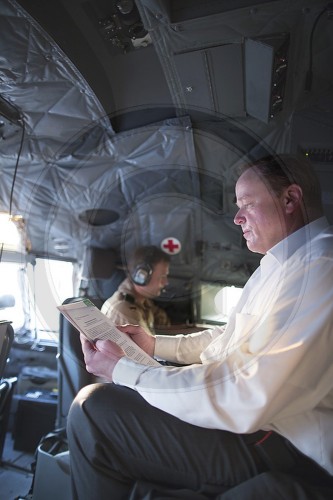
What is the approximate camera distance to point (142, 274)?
8.34 feet

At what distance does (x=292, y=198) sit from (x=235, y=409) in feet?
2.31

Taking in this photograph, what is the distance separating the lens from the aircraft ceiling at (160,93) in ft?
3.22

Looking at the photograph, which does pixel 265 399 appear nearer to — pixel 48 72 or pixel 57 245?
pixel 48 72

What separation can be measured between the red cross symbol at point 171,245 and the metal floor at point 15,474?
6.53ft

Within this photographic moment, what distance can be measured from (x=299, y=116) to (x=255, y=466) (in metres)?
1.30

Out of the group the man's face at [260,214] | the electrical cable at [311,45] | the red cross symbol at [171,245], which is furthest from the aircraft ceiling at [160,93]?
the red cross symbol at [171,245]

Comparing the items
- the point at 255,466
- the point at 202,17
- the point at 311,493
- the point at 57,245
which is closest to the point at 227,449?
the point at 255,466

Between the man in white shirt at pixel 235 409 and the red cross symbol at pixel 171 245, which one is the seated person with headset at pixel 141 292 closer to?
the red cross symbol at pixel 171 245

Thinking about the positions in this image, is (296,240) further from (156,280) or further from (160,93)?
(156,280)

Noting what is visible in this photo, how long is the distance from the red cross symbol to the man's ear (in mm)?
1937

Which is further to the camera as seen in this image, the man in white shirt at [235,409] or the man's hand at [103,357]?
the man's hand at [103,357]

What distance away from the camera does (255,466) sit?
80 centimetres

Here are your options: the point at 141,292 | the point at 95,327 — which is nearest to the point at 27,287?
the point at 141,292

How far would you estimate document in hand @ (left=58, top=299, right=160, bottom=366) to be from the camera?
36.8 inches
